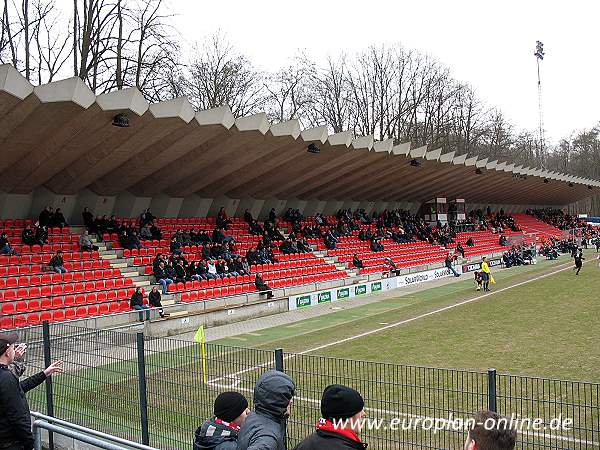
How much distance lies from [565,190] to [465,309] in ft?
161

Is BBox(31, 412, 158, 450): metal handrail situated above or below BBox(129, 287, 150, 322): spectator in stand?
above

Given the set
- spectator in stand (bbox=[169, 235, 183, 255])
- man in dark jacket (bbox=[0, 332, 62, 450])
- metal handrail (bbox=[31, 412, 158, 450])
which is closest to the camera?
metal handrail (bbox=[31, 412, 158, 450])

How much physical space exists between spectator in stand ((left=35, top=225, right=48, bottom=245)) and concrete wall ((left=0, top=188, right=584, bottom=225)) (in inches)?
90.8

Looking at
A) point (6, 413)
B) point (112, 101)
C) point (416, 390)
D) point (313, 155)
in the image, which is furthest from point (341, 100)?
point (6, 413)

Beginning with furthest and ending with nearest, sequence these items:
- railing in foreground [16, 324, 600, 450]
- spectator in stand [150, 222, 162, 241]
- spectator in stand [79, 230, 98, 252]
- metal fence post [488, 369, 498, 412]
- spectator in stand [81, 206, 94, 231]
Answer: spectator in stand [150, 222, 162, 241] < spectator in stand [81, 206, 94, 231] < spectator in stand [79, 230, 98, 252] < railing in foreground [16, 324, 600, 450] < metal fence post [488, 369, 498, 412]

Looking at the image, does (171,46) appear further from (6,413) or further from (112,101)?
(6,413)

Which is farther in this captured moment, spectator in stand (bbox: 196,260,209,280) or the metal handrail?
spectator in stand (bbox: 196,260,209,280)

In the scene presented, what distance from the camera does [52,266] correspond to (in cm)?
1775

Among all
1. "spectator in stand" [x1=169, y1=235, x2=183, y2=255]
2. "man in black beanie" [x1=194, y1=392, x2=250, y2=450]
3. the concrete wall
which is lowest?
"man in black beanie" [x1=194, y1=392, x2=250, y2=450]

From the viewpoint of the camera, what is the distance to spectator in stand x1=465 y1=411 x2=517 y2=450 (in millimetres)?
2656

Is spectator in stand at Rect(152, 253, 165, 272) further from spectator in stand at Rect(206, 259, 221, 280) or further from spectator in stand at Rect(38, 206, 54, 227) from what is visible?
spectator in stand at Rect(38, 206, 54, 227)

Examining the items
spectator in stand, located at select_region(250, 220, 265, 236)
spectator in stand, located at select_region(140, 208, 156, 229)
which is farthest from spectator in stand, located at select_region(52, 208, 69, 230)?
spectator in stand, located at select_region(250, 220, 265, 236)

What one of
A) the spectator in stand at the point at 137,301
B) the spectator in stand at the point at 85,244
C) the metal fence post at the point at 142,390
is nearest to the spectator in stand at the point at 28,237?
the spectator in stand at the point at 85,244

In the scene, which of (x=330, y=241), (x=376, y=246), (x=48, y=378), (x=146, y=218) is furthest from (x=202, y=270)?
(x=376, y=246)
